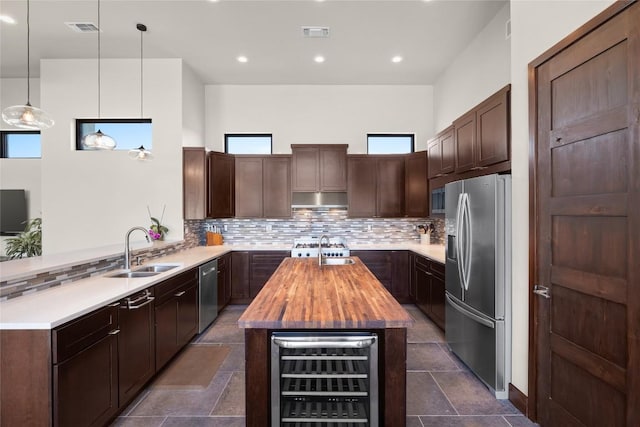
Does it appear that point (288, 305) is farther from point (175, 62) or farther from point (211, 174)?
point (175, 62)

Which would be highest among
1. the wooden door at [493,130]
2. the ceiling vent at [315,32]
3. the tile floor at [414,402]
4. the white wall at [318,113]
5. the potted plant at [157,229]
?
the ceiling vent at [315,32]

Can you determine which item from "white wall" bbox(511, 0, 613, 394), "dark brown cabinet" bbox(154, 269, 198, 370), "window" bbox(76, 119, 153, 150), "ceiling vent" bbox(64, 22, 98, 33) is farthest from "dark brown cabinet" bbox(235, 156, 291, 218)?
"white wall" bbox(511, 0, 613, 394)

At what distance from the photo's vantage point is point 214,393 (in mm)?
2479

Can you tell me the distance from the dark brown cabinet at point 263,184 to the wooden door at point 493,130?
297 centimetres

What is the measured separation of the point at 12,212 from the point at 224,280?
4.00 metres

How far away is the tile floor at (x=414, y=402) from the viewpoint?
2.14m

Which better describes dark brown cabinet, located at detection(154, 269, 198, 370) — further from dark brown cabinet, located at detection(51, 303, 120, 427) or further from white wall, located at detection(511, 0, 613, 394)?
white wall, located at detection(511, 0, 613, 394)

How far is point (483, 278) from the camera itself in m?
2.53

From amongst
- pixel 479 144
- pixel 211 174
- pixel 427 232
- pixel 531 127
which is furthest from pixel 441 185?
pixel 211 174

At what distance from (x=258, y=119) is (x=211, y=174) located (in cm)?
136

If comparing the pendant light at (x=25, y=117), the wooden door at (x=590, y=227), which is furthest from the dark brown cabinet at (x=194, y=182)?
the wooden door at (x=590, y=227)

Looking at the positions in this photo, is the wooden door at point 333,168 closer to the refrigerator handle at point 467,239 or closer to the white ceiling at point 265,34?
the white ceiling at point 265,34

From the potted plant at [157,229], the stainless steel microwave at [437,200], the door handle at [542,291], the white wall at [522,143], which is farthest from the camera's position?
the potted plant at [157,229]

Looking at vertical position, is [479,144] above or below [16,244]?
above
